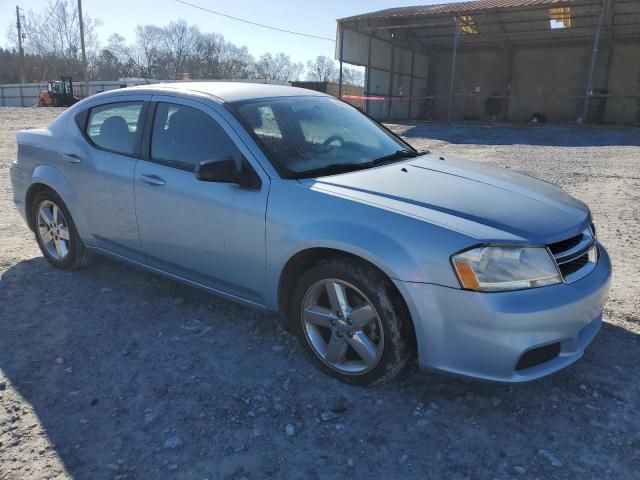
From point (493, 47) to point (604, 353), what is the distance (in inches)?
1303

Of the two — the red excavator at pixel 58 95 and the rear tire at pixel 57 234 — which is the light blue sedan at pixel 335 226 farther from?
the red excavator at pixel 58 95

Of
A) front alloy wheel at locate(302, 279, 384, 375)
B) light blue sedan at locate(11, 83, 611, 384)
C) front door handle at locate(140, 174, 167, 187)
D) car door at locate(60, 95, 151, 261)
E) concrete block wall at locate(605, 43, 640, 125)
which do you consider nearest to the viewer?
light blue sedan at locate(11, 83, 611, 384)

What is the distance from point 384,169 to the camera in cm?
325

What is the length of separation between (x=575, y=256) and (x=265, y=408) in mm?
1822

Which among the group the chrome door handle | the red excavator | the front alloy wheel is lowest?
the front alloy wheel

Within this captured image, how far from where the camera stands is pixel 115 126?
389 cm

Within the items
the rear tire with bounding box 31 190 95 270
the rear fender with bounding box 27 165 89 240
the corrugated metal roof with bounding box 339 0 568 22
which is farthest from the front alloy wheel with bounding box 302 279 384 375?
the corrugated metal roof with bounding box 339 0 568 22

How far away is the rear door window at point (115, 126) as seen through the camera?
3.74 m

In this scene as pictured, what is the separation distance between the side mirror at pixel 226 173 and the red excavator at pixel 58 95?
38.1 metres

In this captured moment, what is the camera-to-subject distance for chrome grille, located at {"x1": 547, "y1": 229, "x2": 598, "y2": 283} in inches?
101

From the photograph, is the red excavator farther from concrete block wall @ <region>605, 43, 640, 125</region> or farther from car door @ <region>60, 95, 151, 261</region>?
car door @ <region>60, 95, 151, 261</region>

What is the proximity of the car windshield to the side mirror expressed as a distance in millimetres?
168

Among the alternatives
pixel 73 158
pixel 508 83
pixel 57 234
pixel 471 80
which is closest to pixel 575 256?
pixel 73 158

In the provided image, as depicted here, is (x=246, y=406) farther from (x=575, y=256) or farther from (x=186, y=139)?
(x=575, y=256)
